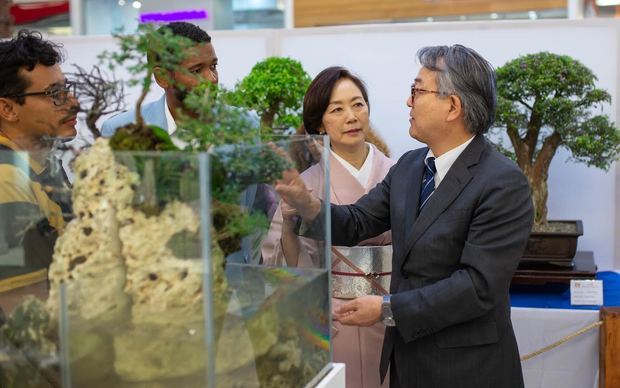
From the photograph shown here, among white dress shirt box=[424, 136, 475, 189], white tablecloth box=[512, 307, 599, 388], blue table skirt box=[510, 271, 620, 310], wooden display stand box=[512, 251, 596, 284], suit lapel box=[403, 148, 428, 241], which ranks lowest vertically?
white tablecloth box=[512, 307, 599, 388]

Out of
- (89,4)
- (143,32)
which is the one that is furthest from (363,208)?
(89,4)

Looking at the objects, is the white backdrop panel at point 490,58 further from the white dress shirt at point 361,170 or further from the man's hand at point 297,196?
the man's hand at point 297,196

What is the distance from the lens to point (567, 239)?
2.64 m

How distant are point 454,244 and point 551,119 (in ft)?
3.95

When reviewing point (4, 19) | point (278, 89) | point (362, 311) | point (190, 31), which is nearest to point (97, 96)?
point (362, 311)

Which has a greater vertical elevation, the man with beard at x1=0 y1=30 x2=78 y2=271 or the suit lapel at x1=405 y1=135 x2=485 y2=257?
the man with beard at x1=0 y1=30 x2=78 y2=271

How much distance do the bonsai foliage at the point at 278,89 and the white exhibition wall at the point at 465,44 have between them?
38cm

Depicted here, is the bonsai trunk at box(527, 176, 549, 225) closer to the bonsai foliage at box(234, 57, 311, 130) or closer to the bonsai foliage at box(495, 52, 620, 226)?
the bonsai foliage at box(495, 52, 620, 226)

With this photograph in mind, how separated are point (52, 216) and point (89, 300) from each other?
0.56 feet

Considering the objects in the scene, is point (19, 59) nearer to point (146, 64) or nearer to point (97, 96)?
point (97, 96)

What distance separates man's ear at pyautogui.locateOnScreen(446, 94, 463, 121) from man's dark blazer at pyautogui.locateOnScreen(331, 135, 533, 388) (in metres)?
0.07

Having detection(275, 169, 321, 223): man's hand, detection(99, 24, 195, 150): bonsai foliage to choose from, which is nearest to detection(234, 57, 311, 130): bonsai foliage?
detection(275, 169, 321, 223): man's hand

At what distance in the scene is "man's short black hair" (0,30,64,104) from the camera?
1647 mm

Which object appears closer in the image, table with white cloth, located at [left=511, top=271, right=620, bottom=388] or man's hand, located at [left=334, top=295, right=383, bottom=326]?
man's hand, located at [left=334, top=295, right=383, bottom=326]
